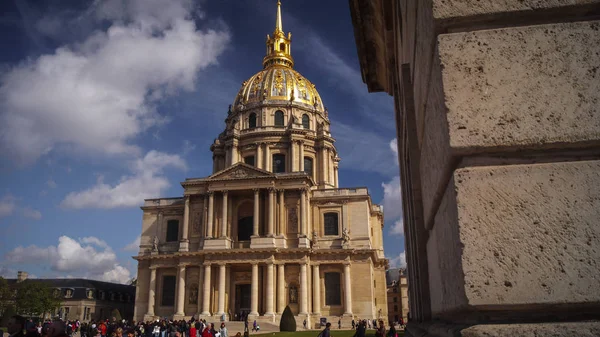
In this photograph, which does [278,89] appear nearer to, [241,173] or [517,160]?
[241,173]

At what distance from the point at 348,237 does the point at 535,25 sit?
39474 mm

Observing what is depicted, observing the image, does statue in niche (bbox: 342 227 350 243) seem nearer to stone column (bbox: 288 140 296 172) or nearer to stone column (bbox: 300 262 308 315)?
stone column (bbox: 300 262 308 315)

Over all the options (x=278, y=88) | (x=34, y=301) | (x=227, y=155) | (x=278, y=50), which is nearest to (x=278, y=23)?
(x=278, y=50)

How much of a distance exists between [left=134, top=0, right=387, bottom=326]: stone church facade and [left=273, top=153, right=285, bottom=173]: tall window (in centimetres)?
485

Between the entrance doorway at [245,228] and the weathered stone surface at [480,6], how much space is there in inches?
1623

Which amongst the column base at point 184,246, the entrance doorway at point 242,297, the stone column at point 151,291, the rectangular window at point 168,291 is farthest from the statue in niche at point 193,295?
the stone column at point 151,291

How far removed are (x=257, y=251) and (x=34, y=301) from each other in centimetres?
2842

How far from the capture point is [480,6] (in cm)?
211

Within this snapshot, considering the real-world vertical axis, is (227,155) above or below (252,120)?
below

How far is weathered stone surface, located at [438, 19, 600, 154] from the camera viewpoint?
1.90 metres

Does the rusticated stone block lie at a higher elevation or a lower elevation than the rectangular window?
lower

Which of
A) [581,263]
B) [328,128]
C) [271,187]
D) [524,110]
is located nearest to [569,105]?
[524,110]

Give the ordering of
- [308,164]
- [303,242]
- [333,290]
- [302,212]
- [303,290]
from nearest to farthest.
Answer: [303,290] < [303,242] < [333,290] < [302,212] < [308,164]

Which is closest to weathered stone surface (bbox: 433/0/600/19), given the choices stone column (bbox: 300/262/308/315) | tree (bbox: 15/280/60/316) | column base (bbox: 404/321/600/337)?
column base (bbox: 404/321/600/337)
